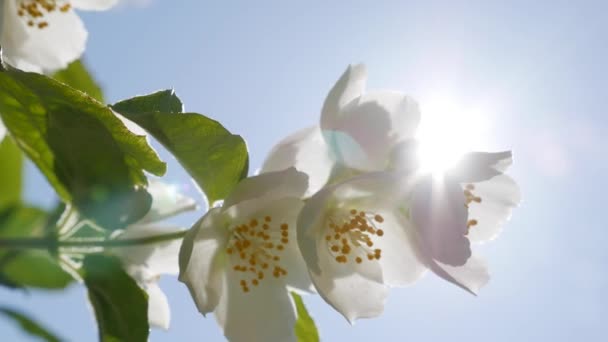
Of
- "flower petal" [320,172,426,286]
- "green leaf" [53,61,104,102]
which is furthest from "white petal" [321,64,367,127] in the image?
"green leaf" [53,61,104,102]

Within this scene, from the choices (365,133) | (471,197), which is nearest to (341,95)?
(365,133)

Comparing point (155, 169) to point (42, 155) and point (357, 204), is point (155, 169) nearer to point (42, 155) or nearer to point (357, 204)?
point (42, 155)

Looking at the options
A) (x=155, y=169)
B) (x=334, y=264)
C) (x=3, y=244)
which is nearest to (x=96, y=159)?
(x=155, y=169)

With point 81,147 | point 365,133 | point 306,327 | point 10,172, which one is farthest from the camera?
point 10,172

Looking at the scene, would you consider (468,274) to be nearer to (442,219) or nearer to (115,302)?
(442,219)

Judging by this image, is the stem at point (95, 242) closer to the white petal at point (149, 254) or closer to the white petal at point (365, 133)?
the white petal at point (149, 254)
